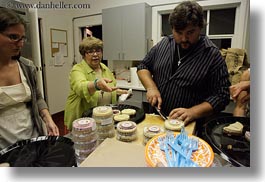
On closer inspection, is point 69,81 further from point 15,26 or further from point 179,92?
point 179,92

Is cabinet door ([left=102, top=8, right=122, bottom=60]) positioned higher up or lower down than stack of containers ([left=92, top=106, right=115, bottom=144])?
higher up

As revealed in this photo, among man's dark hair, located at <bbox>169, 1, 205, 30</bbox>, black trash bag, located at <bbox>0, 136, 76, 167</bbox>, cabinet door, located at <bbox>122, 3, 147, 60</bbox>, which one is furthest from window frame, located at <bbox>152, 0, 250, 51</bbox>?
black trash bag, located at <bbox>0, 136, 76, 167</bbox>

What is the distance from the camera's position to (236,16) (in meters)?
0.40

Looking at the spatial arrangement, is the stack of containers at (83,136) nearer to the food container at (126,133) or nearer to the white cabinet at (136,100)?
the food container at (126,133)

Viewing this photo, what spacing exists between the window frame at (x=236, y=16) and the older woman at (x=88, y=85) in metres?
0.31

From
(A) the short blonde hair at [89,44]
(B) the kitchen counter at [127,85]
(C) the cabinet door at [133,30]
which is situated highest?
(C) the cabinet door at [133,30]

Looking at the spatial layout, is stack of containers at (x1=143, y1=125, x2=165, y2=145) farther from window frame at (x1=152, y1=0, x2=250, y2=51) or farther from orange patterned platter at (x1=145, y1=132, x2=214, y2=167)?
window frame at (x1=152, y1=0, x2=250, y2=51)

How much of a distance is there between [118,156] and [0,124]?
318 millimetres

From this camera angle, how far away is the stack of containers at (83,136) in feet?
1.16

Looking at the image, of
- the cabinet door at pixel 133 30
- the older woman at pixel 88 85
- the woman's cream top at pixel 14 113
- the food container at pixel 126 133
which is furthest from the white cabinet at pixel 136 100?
the cabinet door at pixel 133 30

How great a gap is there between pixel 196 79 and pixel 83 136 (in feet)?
1.35

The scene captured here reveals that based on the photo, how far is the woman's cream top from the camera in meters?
0.40

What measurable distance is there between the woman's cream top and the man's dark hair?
46cm

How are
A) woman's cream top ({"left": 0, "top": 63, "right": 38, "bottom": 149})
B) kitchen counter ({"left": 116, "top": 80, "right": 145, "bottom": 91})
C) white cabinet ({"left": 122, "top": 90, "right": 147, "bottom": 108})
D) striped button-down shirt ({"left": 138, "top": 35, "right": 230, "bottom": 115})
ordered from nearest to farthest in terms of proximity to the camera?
woman's cream top ({"left": 0, "top": 63, "right": 38, "bottom": 149})
striped button-down shirt ({"left": 138, "top": 35, "right": 230, "bottom": 115})
white cabinet ({"left": 122, "top": 90, "right": 147, "bottom": 108})
kitchen counter ({"left": 116, "top": 80, "right": 145, "bottom": 91})
